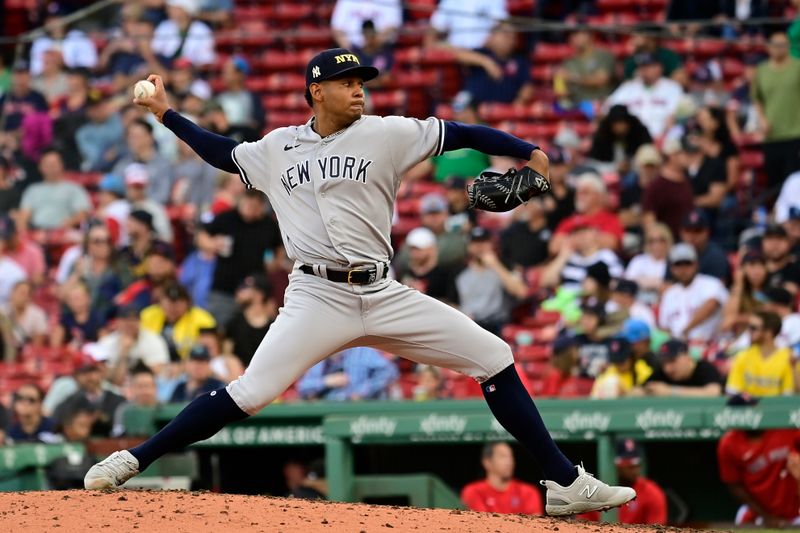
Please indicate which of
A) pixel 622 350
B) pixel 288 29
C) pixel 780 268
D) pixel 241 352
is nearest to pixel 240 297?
pixel 241 352

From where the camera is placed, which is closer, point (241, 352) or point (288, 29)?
point (241, 352)

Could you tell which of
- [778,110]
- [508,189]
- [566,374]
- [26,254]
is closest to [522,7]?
[778,110]

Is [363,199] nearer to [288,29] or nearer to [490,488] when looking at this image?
[490,488]

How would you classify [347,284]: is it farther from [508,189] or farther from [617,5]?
[617,5]

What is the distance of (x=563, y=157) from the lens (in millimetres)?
11188

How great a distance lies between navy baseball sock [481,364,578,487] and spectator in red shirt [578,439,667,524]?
7.85ft

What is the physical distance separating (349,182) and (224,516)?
49.9 inches

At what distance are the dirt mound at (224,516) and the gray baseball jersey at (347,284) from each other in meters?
0.40

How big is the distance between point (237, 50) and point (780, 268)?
21.3ft

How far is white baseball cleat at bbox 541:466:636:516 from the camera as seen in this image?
5.49m

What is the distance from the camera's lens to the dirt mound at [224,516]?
16.6 feet

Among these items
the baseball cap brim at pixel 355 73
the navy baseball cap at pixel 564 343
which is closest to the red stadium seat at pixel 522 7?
the navy baseball cap at pixel 564 343

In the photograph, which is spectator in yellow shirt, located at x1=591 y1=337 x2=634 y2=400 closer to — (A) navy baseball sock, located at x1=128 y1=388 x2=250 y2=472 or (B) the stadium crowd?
(B) the stadium crowd

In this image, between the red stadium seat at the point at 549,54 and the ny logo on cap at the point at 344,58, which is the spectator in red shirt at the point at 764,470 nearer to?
the ny logo on cap at the point at 344,58
